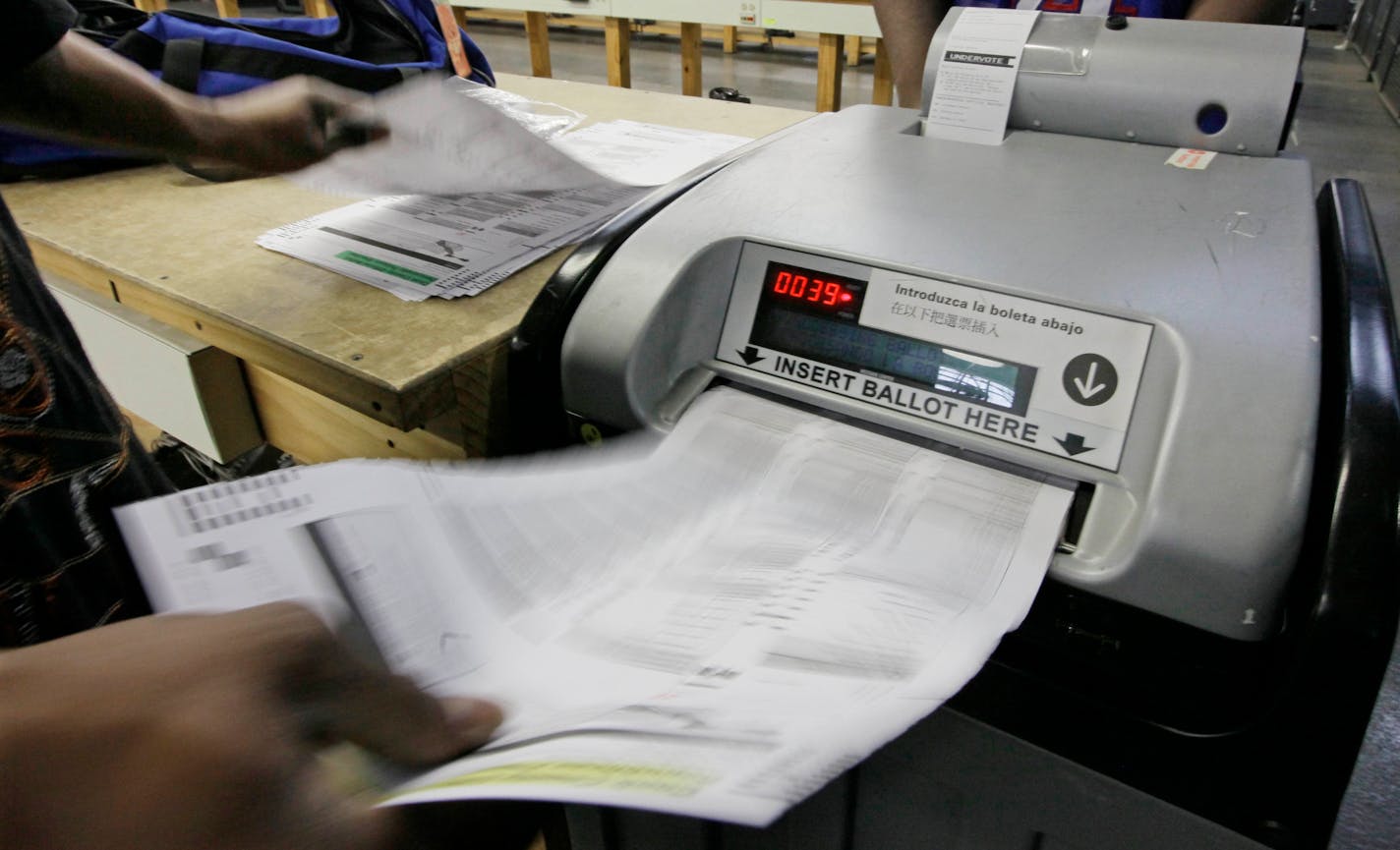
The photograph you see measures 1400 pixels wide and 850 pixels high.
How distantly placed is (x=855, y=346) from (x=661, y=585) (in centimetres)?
19

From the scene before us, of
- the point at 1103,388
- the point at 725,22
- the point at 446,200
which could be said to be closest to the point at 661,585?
the point at 1103,388

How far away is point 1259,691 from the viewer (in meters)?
0.39

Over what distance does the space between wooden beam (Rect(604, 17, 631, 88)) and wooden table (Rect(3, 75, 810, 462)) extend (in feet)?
4.64

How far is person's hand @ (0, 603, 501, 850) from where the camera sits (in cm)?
22

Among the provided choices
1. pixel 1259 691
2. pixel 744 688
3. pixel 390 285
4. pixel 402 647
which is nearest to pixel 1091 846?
pixel 1259 691

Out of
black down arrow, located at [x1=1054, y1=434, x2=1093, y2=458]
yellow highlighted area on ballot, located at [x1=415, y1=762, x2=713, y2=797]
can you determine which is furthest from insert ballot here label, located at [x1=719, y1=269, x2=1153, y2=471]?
yellow highlighted area on ballot, located at [x1=415, y1=762, x2=713, y2=797]

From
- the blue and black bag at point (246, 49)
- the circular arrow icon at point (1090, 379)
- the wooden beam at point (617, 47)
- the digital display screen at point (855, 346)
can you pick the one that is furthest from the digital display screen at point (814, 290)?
the wooden beam at point (617, 47)

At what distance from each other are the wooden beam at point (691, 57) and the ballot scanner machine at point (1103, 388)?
1754 mm

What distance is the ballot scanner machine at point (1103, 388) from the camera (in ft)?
1.22

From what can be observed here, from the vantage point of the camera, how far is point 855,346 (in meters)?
0.50

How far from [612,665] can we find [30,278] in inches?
18.2

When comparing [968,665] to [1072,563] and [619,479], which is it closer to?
[1072,563]

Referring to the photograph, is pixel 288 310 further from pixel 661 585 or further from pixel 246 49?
pixel 246 49

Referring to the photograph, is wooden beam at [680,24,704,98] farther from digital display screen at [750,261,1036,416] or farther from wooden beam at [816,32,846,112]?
digital display screen at [750,261,1036,416]
